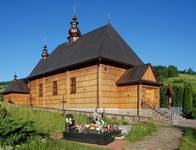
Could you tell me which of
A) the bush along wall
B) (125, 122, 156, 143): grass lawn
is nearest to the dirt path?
(125, 122, 156, 143): grass lawn

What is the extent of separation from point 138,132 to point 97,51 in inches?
491

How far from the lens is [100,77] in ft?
80.4

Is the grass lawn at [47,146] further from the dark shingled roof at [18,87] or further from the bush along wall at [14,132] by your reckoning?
the dark shingled roof at [18,87]

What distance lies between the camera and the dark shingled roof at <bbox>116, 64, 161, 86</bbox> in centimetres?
2472

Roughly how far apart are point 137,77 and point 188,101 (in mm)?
12382

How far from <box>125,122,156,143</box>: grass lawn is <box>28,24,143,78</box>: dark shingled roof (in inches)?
386

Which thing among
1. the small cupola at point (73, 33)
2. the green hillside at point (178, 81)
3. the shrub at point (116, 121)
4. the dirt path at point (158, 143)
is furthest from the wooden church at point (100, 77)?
the green hillside at point (178, 81)

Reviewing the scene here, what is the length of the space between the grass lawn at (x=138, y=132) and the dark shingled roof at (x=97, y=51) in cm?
981

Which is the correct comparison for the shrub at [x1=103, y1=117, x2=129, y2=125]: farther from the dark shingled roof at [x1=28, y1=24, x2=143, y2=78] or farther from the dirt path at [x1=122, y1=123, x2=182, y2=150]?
the dark shingled roof at [x1=28, y1=24, x2=143, y2=78]

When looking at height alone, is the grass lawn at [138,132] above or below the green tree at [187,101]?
below

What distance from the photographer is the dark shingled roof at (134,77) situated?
2472 cm

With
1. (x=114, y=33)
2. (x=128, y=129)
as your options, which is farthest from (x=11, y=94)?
(x=128, y=129)

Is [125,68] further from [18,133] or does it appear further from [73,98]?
[18,133]

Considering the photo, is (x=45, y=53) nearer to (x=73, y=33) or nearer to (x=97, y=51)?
(x=73, y=33)
